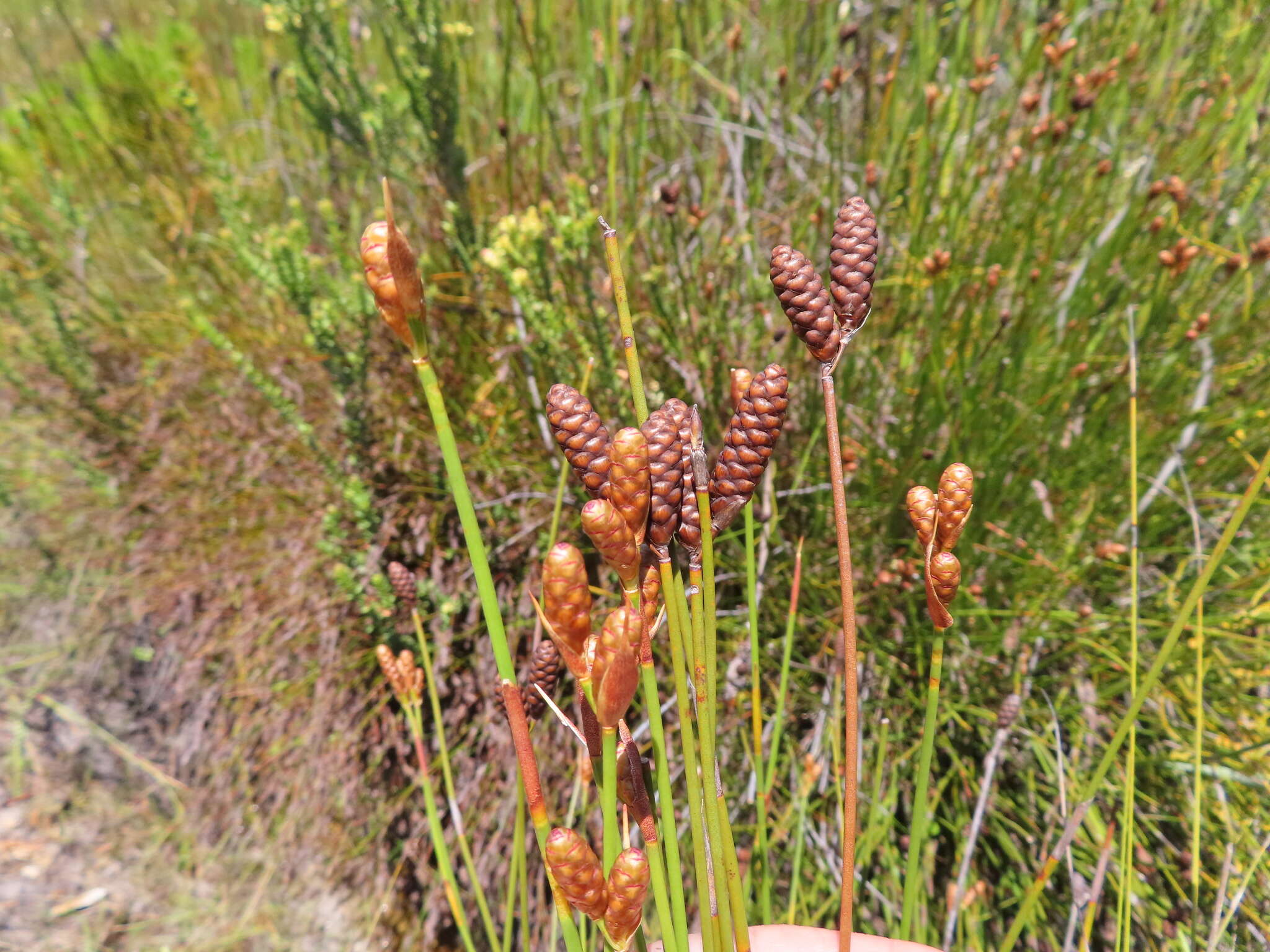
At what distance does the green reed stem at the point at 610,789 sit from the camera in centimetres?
44

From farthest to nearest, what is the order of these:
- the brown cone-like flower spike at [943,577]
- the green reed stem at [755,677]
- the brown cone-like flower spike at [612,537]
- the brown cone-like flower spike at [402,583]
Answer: the brown cone-like flower spike at [402,583] < the green reed stem at [755,677] < the brown cone-like flower spike at [943,577] < the brown cone-like flower spike at [612,537]

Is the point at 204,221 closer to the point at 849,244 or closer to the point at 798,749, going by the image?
the point at 798,749

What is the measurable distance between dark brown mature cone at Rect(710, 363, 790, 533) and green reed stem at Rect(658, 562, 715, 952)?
5cm

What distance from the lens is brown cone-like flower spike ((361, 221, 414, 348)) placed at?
1.31 ft

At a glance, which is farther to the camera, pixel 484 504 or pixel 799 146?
pixel 799 146

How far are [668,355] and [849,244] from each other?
1.12 metres

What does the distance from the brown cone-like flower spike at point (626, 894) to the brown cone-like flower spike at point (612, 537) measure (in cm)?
16

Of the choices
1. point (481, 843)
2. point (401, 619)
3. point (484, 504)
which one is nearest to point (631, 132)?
point (484, 504)

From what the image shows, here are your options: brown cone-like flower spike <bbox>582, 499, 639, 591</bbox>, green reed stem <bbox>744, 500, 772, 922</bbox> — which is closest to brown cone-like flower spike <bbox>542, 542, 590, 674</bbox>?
brown cone-like flower spike <bbox>582, 499, 639, 591</bbox>

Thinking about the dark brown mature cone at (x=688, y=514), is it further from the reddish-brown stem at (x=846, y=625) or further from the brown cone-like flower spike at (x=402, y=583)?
the brown cone-like flower spike at (x=402, y=583)

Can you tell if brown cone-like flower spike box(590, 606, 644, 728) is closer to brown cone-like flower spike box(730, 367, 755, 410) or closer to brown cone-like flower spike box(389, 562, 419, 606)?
brown cone-like flower spike box(730, 367, 755, 410)

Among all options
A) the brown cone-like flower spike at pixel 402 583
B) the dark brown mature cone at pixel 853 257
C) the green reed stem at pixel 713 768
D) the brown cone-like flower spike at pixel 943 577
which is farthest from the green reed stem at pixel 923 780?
the brown cone-like flower spike at pixel 402 583

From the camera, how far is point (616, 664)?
15.7 inches

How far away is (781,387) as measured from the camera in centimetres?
45
